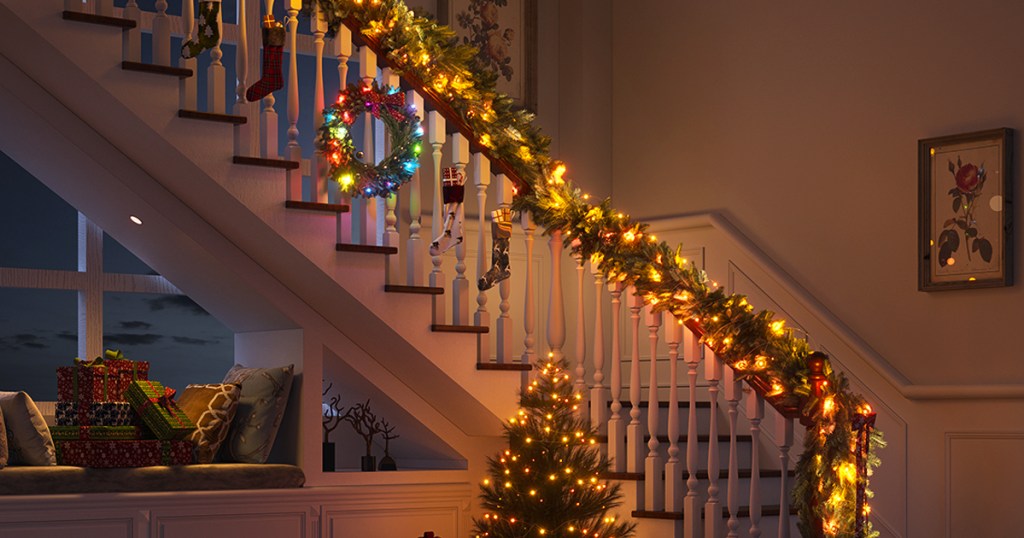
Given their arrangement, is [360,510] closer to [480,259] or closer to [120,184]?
[480,259]

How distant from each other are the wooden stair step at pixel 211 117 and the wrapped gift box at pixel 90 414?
1.12 meters

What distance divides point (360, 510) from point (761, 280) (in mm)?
2301

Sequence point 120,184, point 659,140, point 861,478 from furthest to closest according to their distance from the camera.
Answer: point 659,140 < point 120,184 < point 861,478

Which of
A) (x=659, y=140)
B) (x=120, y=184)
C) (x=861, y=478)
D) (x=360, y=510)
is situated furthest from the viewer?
(x=659, y=140)

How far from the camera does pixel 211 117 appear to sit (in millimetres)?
4590

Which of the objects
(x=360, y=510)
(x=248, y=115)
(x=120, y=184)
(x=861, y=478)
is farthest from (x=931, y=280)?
(x=120, y=184)

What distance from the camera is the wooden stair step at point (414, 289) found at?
489 centimetres

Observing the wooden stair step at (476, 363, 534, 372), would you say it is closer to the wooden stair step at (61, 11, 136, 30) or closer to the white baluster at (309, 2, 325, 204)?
the white baluster at (309, 2, 325, 204)

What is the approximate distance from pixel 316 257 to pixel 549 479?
1.20m

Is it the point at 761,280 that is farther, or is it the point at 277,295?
the point at 761,280

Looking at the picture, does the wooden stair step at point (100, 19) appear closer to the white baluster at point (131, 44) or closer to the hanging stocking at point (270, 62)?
the white baluster at point (131, 44)

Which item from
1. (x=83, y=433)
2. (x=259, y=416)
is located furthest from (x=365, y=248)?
(x=83, y=433)

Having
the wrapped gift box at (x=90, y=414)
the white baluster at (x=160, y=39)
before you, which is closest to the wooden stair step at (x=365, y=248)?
the white baluster at (x=160, y=39)

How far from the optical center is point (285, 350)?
17.7ft
